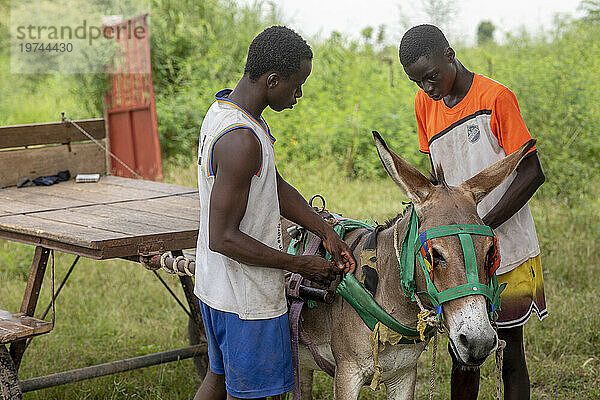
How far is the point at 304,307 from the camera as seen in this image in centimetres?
309

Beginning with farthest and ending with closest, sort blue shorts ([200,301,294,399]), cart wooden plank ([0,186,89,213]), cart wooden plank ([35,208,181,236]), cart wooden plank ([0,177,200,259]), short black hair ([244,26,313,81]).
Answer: cart wooden plank ([0,186,89,213]) → cart wooden plank ([35,208,181,236]) → cart wooden plank ([0,177,200,259]) → blue shorts ([200,301,294,399]) → short black hair ([244,26,313,81])

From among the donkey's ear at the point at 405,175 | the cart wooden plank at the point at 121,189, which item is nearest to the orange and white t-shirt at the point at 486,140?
the donkey's ear at the point at 405,175

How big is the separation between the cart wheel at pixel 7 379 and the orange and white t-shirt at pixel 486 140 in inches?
97.6

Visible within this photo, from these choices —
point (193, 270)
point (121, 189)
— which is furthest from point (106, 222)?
point (121, 189)

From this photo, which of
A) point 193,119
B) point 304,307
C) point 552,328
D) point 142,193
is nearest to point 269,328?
point 304,307

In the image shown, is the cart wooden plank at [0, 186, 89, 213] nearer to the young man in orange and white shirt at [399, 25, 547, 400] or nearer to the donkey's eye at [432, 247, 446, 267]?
the young man in orange and white shirt at [399, 25, 547, 400]

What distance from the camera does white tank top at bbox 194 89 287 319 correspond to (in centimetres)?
260

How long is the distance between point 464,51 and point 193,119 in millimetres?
5747

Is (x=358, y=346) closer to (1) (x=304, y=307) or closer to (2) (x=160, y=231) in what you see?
(1) (x=304, y=307)

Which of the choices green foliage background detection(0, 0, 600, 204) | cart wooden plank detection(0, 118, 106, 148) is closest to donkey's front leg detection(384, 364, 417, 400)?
cart wooden plank detection(0, 118, 106, 148)

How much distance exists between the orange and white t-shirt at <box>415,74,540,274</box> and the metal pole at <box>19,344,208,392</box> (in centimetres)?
222

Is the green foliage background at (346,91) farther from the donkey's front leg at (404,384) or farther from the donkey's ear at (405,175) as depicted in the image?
the donkey's ear at (405,175)

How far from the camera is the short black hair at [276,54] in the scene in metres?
2.60

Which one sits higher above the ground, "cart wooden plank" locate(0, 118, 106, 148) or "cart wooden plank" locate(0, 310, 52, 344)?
"cart wooden plank" locate(0, 118, 106, 148)
